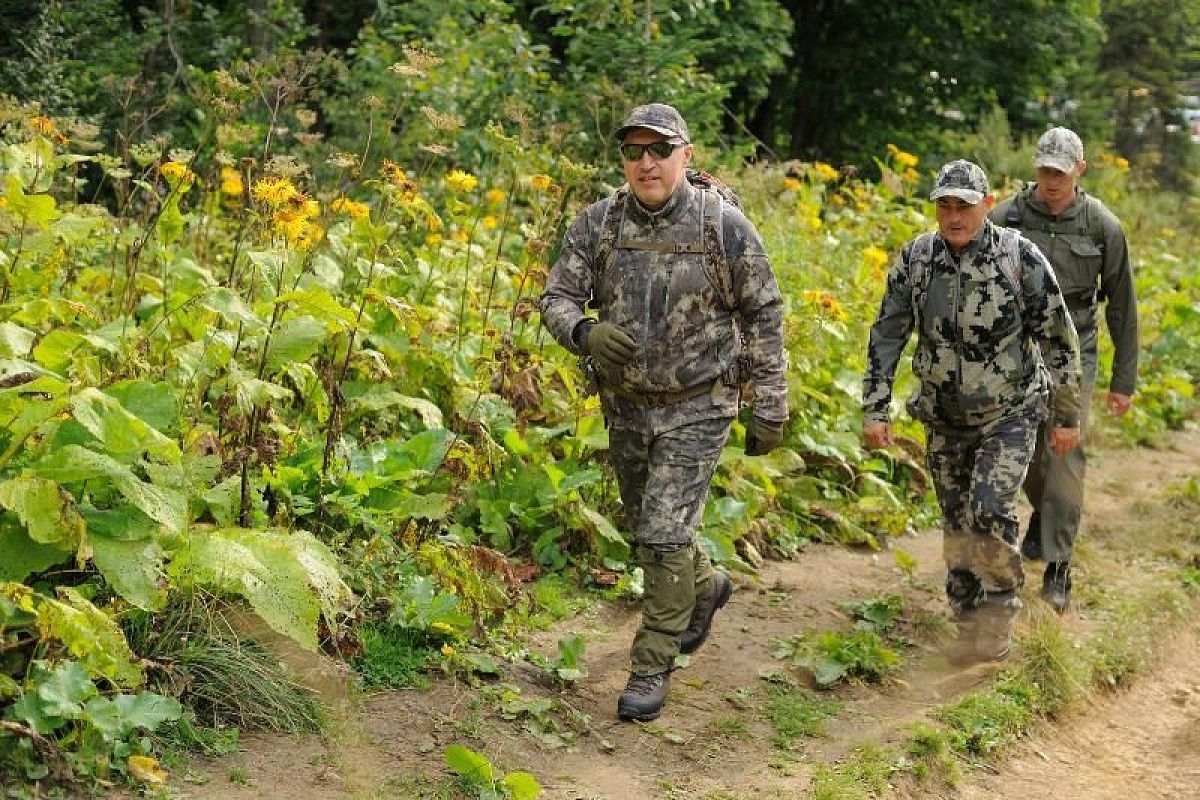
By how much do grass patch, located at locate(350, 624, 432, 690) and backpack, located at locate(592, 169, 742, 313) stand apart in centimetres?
141

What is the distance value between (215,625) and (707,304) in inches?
76.5

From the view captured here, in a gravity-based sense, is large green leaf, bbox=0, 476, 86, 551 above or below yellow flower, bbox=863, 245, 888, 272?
above

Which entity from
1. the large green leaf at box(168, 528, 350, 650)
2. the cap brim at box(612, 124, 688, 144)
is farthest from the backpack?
the large green leaf at box(168, 528, 350, 650)

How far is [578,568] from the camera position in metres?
6.90

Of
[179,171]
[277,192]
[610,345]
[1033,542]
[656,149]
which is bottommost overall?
[1033,542]

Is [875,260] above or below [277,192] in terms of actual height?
below

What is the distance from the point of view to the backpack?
18.1 ft

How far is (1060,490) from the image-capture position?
7.60 metres

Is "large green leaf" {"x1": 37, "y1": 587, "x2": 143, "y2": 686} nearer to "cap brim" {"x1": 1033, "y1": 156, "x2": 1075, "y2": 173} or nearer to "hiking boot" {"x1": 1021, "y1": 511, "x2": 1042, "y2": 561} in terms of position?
"cap brim" {"x1": 1033, "y1": 156, "x2": 1075, "y2": 173}

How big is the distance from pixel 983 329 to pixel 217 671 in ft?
10.8

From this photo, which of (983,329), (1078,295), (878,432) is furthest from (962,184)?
(1078,295)

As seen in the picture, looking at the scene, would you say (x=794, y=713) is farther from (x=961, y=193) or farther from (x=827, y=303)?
(x=827, y=303)

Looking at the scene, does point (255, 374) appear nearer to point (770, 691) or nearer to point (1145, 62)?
point (770, 691)

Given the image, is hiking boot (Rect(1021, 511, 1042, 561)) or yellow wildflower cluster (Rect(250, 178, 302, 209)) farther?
hiking boot (Rect(1021, 511, 1042, 561))
